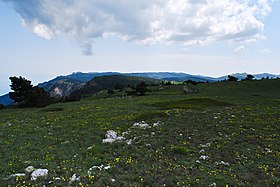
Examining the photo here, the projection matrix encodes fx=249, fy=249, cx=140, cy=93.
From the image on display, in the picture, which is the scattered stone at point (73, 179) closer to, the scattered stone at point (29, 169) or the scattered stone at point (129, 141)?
the scattered stone at point (29, 169)

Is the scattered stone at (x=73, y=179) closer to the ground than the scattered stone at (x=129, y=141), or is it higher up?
higher up

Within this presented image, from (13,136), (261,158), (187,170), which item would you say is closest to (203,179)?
(187,170)

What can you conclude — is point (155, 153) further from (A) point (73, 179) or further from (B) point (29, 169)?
(B) point (29, 169)

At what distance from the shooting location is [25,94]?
55.7 m

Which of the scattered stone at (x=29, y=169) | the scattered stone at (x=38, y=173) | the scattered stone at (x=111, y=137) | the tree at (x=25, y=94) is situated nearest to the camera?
the scattered stone at (x=38, y=173)

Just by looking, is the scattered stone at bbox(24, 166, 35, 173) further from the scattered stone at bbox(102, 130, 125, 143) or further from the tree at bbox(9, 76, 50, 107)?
the tree at bbox(9, 76, 50, 107)

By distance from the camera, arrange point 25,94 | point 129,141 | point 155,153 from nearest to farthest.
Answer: point 155,153, point 129,141, point 25,94

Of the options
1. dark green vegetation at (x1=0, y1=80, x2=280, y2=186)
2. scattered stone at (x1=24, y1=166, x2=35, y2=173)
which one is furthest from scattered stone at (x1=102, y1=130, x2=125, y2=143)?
scattered stone at (x1=24, y1=166, x2=35, y2=173)

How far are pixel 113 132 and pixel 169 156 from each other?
6725 millimetres

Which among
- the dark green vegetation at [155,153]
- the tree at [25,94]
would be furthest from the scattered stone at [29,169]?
the tree at [25,94]

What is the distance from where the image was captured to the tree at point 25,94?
55.0m

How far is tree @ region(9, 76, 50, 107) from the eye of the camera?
55.0m

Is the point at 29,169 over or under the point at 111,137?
over

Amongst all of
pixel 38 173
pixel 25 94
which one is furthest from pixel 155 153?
pixel 25 94
